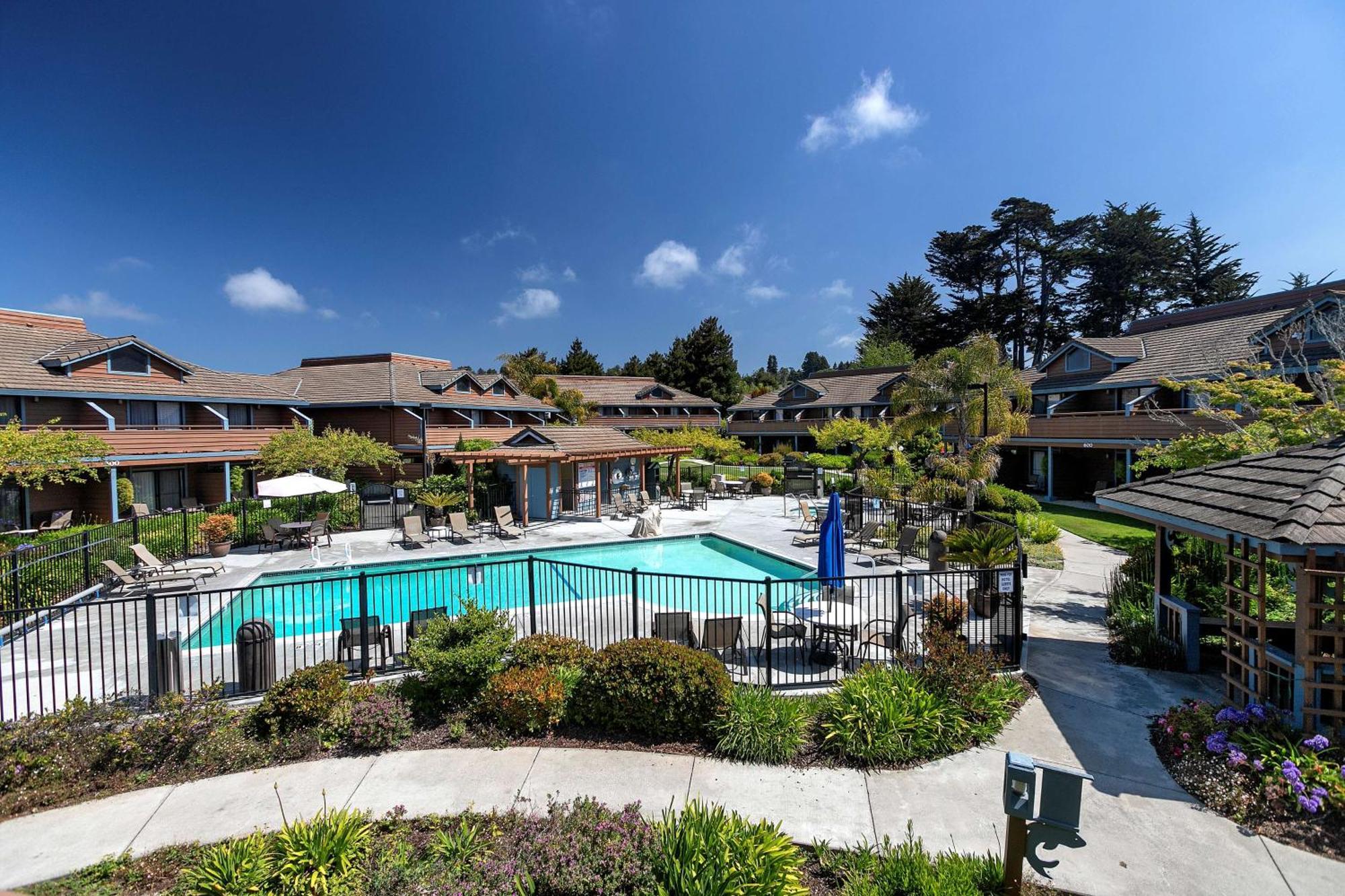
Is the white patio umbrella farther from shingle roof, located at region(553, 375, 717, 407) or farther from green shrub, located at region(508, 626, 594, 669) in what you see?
shingle roof, located at region(553, 375, 717, 407)

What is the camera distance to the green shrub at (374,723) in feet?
22.3

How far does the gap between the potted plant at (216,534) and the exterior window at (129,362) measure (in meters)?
12.4

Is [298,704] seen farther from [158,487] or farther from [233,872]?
[158,487]

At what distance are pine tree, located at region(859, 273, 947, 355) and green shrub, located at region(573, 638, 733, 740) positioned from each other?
59047mm

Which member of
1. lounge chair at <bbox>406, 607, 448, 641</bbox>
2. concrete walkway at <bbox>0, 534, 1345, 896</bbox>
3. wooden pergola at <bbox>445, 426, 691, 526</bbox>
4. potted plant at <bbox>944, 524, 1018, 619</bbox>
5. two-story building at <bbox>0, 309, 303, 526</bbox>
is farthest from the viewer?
wooden pergola at <bbox>445, 426, 691, 526</bbox>

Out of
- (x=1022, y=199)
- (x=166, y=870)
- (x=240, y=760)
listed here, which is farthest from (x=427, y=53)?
(x=1022, y=199)

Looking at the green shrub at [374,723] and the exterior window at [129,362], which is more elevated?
the exterior window at [129,362]

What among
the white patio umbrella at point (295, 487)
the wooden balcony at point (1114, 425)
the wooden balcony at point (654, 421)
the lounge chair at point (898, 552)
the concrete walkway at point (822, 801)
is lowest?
the concrete walkway at point (822, 801)

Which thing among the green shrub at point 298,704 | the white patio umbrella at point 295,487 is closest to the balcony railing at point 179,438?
the white patio umbrella at point 295,487

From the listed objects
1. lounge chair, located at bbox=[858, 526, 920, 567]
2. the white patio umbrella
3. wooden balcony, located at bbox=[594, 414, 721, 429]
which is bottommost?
lounge chair, located at bbox=[858, 526, 920, 567]

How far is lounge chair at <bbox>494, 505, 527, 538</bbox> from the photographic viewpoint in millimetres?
21386

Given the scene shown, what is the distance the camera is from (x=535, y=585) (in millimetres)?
14312

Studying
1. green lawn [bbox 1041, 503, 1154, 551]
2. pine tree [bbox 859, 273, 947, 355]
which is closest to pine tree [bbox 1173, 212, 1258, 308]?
pine tree [bbox 859, 273, 947, 355]

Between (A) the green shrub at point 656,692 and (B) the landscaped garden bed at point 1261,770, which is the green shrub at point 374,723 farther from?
(B) the landscaped garden bed at point 1261,770
